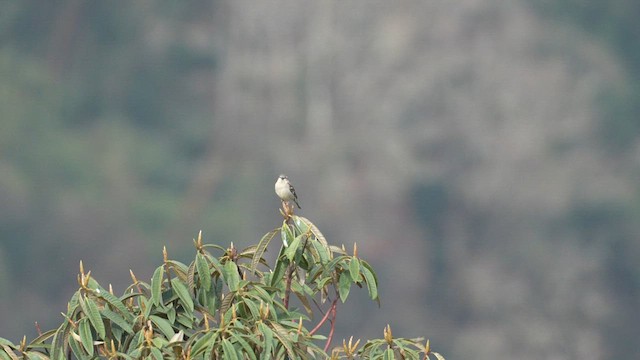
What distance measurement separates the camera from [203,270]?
482 cm

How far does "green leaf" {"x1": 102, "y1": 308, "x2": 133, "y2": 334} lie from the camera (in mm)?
4645

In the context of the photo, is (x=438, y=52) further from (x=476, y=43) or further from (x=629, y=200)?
(x=629, y=200)

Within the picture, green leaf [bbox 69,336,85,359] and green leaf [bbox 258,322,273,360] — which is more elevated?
green leaf [bbox 258,322,273,360]

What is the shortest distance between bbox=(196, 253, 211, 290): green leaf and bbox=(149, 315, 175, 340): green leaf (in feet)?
0.77

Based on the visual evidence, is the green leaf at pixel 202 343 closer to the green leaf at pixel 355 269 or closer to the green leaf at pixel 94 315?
the green leaf at pixel 94 315

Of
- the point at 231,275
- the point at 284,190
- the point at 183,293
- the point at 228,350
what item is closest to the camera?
the point at 228,350

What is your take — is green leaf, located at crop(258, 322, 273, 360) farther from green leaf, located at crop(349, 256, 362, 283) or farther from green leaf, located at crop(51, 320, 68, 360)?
green leaf, located at crop(51, 320, 68, 360)

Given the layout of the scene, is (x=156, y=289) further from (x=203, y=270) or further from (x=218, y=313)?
(x=218, y=313)

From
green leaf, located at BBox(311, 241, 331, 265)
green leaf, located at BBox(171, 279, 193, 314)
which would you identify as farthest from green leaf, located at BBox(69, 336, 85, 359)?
green leaf, located at BBox(311, 241, 331, 265)

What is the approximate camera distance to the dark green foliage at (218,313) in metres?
4.48

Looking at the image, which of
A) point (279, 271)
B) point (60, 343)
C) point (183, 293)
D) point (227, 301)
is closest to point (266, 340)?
point (227, 301)

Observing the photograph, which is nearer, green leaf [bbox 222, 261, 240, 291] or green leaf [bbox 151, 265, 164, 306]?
green leaf [bbox 151, 265, 164, 306]

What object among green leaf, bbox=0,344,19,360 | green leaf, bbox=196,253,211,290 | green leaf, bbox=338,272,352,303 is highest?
green leaf, bbox=338,272,352,303

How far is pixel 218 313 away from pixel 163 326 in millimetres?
506
